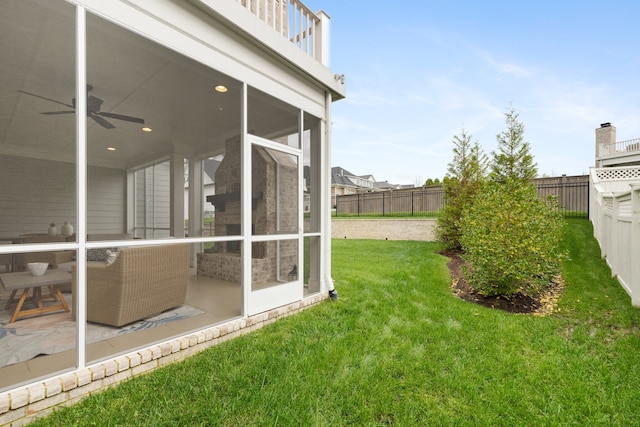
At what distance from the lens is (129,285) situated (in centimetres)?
302


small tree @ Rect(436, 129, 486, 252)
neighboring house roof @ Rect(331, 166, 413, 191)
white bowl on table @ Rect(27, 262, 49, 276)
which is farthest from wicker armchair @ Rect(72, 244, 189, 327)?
neighboring house roof @ Rect(331, 166, 413, 191)

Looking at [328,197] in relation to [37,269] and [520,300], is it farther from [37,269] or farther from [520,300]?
[37,269]

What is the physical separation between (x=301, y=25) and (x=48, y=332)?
4.85m

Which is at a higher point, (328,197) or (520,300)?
(328,197)

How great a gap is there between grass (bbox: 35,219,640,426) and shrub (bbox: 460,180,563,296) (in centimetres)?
56

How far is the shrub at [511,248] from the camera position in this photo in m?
4.38

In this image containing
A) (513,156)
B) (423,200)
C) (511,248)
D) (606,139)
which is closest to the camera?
(511,248)

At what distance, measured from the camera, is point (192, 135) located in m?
6.33

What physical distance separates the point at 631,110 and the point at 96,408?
2558 centimetres

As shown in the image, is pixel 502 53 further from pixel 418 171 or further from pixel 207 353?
pixel 418 171

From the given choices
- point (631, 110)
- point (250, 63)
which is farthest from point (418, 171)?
point (250, 63)

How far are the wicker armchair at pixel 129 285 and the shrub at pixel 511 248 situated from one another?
15.3 ft

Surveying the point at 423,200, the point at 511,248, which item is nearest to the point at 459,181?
the point at 511,248

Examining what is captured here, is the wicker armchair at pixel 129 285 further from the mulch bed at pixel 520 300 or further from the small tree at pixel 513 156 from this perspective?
the small tree at pixel 513 156
